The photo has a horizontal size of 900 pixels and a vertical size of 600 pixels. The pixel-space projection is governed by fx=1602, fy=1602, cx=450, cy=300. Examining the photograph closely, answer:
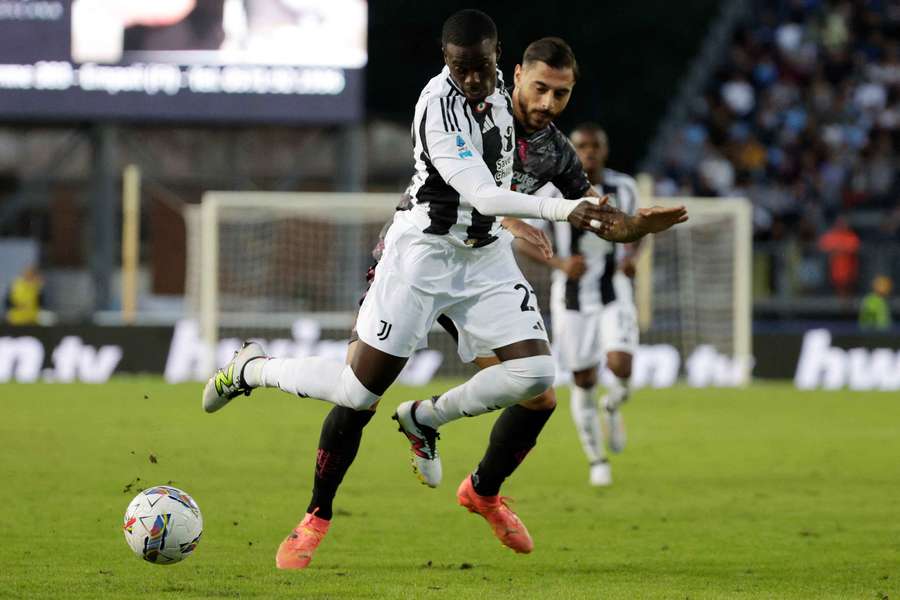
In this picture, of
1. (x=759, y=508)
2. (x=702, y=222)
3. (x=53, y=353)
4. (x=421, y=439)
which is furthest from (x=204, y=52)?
(x=421, y=439)

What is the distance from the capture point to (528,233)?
6922 millimetres

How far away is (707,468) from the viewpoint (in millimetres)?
11211

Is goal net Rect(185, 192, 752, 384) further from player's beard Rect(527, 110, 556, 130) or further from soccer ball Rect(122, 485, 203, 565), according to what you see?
soccer ball Rect(122, 485, 203, 565)

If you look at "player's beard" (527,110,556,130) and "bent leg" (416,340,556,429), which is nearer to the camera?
"bent leg" (416,340,556,429)

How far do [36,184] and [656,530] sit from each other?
26.2 meters

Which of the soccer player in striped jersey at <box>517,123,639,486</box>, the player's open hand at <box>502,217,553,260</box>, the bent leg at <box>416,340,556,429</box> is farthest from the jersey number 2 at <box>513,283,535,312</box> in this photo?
the soccer player in striped jersey at <box>517,123,639,486</box>

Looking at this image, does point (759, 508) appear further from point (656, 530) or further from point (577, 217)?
point (577, 217)

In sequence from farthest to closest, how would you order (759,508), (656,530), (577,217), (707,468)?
(707,468)
(759,508)
(656,530)
(577,217)

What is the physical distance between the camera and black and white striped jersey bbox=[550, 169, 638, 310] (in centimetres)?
1083

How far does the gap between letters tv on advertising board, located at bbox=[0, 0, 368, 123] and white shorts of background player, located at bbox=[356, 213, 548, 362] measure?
15.1 m

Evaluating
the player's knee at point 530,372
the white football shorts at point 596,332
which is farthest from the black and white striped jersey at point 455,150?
the white football shorts at point 596,332

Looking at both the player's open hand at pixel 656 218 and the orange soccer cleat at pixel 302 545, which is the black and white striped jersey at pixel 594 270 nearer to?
the orange soccer cleat at pixel 302 545

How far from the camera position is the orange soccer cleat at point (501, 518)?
274 inches

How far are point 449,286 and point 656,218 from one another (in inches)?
44.5
